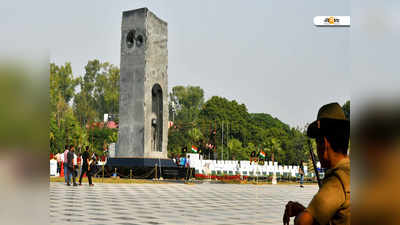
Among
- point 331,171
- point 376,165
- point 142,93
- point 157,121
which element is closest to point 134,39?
point 142,93

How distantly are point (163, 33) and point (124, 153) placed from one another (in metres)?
6.41

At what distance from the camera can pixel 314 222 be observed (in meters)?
1.65

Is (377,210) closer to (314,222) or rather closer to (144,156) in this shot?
(314,222)

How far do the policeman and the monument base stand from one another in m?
21.5

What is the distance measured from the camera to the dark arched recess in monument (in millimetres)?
24359

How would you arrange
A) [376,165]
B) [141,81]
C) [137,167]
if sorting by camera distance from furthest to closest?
[137,167] → [141,81] → [376,165]

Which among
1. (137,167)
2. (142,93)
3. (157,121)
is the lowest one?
(137,167)

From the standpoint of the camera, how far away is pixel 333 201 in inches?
63.8

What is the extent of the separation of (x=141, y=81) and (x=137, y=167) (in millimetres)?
4297

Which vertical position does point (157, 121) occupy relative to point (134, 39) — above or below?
below

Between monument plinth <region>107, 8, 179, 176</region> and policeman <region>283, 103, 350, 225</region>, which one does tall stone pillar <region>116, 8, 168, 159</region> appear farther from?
policeman <region>283, 103, 350, 225</region>

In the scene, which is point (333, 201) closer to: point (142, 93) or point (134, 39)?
point (142, 93)

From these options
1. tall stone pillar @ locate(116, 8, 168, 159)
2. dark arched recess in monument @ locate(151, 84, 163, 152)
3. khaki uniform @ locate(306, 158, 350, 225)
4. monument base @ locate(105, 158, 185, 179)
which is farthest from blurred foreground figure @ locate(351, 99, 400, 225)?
dark arched recess in monument @ locate(151, 84, 163, 152)

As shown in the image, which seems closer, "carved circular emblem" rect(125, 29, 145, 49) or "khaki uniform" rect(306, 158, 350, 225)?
"khaki uniform" rect(306, 158, 350, 225)
